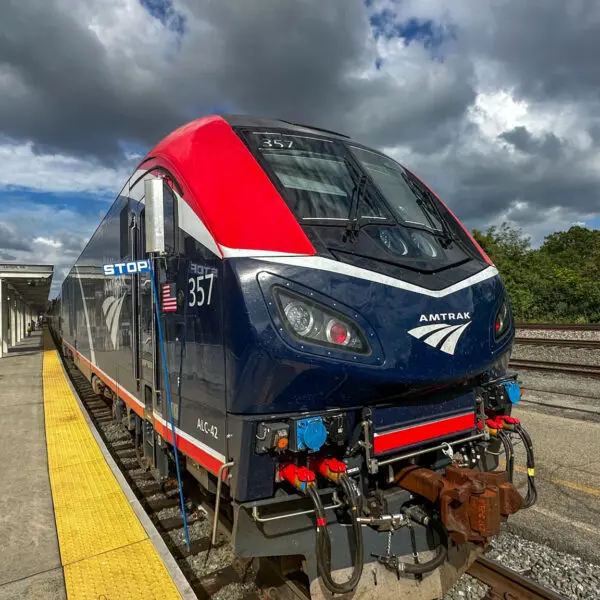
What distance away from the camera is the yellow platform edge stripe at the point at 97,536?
124 inches

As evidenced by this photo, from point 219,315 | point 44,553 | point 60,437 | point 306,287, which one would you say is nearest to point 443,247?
point 306,287

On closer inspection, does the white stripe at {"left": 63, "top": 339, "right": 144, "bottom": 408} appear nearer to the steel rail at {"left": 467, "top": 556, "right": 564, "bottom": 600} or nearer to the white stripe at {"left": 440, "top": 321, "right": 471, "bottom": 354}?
the white stripe at {"left": 440, "top": 321, "right": 471, "bottom": 354}

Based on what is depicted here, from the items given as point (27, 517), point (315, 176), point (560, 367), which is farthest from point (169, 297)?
point (560, 367)

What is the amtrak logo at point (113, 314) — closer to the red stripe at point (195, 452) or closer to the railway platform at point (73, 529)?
the railway platform at point (73, 529)

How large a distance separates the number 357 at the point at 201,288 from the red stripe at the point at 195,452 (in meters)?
0.88

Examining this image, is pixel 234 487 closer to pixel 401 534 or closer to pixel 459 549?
pixel 401 534

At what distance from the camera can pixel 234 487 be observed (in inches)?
99.0

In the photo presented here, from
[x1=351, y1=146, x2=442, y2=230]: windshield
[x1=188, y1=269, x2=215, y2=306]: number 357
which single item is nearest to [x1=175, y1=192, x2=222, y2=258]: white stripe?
[x1=188, y1=269, x2=215, y2=306]: number 357

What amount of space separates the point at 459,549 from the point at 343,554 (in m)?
0.76

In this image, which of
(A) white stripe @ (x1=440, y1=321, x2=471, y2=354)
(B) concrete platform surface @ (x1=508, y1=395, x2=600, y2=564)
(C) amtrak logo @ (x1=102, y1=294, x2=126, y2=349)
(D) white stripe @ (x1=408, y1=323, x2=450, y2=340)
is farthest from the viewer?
(C) amtrak logo @ (x1=102, y1=294, x2=126, y2=349)

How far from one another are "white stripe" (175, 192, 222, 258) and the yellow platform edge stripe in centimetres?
211

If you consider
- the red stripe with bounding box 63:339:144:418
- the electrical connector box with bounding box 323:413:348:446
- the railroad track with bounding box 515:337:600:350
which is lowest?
the railroad track with bounding box 515:337:600:350

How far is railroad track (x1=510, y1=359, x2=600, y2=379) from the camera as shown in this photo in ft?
34.4

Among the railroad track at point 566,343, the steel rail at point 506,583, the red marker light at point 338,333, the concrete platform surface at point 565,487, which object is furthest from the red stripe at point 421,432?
the railroad track at point 566,343
